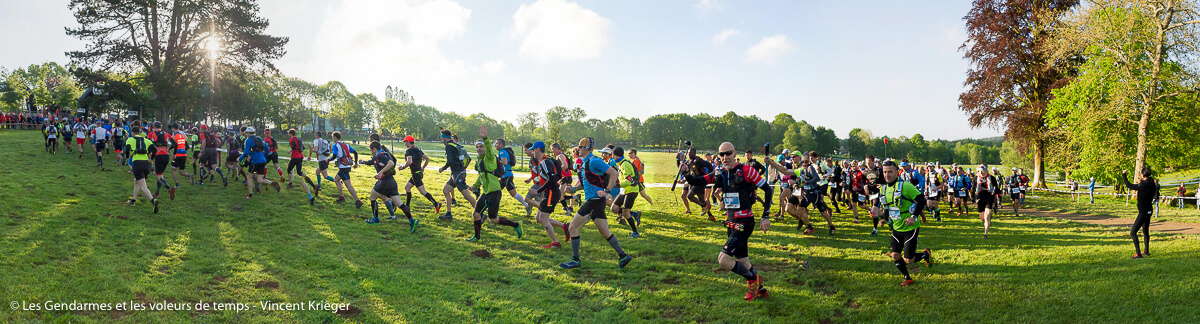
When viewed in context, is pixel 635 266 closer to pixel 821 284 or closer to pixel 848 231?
pixel 821 284

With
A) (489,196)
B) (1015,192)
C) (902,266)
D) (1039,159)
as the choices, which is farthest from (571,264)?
(1039,159)

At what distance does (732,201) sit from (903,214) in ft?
9.36

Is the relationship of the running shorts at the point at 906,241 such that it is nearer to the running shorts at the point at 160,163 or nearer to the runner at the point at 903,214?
the runner at the point at 903,214

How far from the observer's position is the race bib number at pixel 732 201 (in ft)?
20.2

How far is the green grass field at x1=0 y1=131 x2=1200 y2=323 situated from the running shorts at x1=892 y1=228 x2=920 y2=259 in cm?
43

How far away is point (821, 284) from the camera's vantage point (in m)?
7.13

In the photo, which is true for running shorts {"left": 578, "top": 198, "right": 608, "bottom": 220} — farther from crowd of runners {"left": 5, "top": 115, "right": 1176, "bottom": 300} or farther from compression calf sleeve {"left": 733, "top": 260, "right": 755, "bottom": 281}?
compression calf sleeve {"left": 733, "top": 260, "right": 755, "bottom": 281}

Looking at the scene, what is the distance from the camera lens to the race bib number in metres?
6.15

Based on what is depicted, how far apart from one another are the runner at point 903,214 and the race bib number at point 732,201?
2.65m

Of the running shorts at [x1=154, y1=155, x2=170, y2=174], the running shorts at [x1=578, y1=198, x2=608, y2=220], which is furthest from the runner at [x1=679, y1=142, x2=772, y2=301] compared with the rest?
the running shorts at [x1=154, y1=155, x2=170, y2=174]

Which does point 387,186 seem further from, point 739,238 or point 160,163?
point 739,238

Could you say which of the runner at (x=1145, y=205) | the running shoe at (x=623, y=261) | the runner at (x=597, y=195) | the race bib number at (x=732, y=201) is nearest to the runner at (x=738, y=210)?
the race bib number at (x=732, y=201)

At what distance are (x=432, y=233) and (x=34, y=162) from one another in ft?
55.8

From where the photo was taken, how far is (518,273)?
7.36 meters
